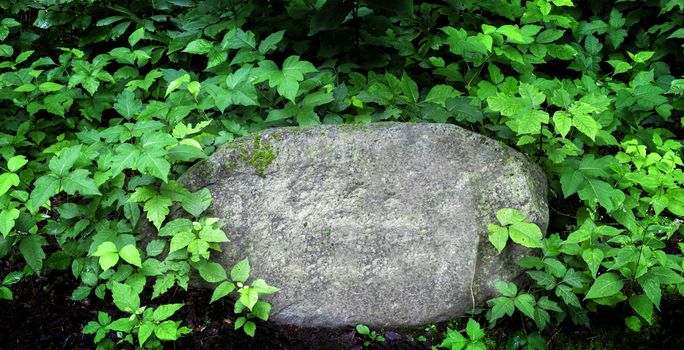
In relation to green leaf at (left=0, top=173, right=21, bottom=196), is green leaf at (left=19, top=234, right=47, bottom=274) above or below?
below

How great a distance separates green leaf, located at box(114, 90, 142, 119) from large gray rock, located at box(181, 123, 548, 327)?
0.75 meters

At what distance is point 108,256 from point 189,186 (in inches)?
23.0

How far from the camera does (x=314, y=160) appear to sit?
311 centimetres

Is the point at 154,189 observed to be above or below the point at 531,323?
above

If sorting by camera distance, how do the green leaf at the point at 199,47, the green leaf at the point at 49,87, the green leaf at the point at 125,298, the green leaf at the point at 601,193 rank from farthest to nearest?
the green leaf at the point at 199,47 → the green leaf at the point at 49,87 → the green leaf at the point at 601,193 → the green leaf at the point at 125,298

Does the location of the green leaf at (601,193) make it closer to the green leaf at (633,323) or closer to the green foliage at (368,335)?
the green leaf at (633,323)

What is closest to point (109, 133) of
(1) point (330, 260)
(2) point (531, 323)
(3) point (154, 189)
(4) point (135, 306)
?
(3) point (154, 189)

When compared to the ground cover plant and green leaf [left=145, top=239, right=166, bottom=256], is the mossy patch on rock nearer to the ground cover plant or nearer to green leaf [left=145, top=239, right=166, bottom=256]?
the ground cover plant

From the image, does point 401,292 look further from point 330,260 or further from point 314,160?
point 314,160

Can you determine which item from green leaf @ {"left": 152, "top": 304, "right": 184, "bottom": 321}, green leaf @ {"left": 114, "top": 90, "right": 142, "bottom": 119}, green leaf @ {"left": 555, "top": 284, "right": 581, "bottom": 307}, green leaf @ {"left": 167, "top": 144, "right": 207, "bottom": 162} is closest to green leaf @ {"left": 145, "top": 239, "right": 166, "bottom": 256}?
green leaf @ {"left": 152, "top": 304, "right": 184, "bottom": 321}

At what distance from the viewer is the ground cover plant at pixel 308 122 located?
2822 millimetres

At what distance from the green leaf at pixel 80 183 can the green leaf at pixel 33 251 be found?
0.37 meters

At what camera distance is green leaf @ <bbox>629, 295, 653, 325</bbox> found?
8.96ft

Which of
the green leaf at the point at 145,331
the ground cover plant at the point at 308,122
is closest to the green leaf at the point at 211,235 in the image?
the ground cover plant at the point at 308,122
